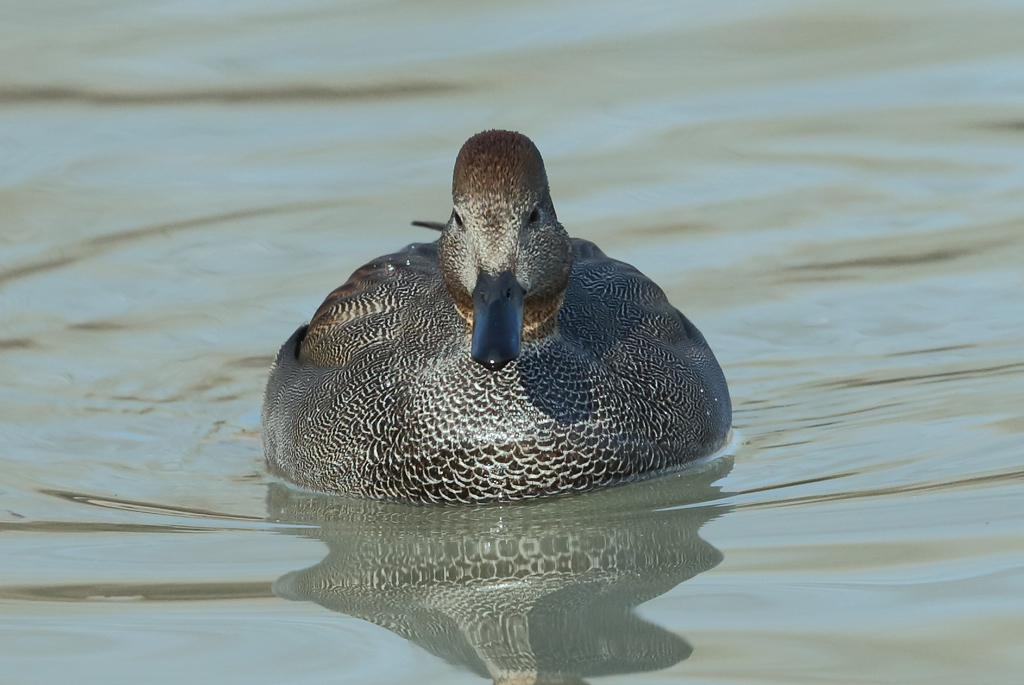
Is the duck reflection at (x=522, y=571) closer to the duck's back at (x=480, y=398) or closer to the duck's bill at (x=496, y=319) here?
the duck's back at (x=480, y=398)

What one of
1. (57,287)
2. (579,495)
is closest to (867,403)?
(579,495)

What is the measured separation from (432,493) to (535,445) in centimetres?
46

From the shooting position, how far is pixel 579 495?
714 cm

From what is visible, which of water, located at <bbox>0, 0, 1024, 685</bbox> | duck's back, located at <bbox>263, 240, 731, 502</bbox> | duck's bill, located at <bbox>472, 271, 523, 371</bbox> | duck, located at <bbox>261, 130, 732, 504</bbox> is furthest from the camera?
duck's back, located at <bbox>263, 240, 731, 502</bbox>

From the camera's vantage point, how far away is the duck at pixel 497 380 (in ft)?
22.4

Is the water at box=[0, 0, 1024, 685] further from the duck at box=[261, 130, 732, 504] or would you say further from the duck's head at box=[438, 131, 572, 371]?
the duck's head at box=[438, 131, 572, 371]

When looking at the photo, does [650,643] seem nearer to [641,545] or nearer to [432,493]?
[641,545]

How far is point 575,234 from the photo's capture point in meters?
11.6

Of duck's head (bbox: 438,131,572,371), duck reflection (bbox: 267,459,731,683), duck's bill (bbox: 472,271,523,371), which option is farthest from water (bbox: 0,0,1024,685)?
duck's head (bbox: 438,131,572,371)

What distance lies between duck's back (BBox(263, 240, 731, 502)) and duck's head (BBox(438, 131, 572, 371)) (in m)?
0.40

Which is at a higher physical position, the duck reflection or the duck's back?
the duck's back

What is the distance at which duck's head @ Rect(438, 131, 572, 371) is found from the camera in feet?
21.9

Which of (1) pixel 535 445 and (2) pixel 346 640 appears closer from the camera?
(2) pixel 346 640

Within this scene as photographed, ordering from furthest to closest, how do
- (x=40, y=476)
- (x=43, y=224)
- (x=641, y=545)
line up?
(x=43, y=224) → (x=40, y=476) → (x=641, y=545)
